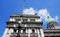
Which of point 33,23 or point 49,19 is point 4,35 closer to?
point 33,23

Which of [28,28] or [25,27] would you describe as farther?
[28,28]

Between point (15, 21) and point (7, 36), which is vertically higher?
point (15, 21)

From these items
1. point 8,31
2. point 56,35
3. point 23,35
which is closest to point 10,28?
point 8,31

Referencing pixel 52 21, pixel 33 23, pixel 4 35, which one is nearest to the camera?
pixel 4 35

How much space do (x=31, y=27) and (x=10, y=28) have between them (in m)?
5.80

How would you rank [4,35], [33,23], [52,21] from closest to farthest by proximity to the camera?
[4,35]
[33,23]
[52,21]

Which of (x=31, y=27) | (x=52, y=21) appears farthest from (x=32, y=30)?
(x=52, y=21)

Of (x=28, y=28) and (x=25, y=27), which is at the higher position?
(x=25, y=27)

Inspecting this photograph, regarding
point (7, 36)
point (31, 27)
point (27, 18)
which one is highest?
point (27, 18)

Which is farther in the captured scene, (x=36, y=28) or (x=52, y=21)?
(x=52, y=21)

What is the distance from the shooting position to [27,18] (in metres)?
52.8

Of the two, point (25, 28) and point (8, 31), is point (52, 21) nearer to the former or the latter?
point (25, 28)

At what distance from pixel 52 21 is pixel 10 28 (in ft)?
55.7

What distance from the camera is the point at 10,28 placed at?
49188 mm
